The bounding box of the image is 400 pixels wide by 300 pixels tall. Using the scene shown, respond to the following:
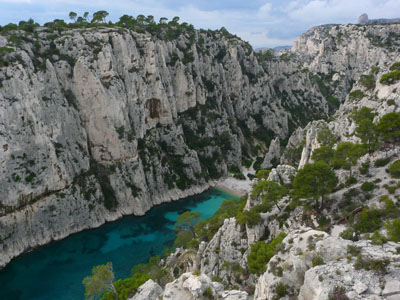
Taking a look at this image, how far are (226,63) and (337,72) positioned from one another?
68.3m

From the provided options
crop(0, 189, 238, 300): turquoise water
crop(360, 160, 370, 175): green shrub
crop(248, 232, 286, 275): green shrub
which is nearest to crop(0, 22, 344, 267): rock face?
crop(0, 189, 238, 300): turquoise water

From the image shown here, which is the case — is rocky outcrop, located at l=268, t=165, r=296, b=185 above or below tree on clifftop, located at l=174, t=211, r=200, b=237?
above

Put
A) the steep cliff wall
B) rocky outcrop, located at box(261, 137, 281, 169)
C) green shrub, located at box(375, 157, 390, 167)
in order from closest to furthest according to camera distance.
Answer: green shrub, located at box(375, 157, 390, 167) → the steep cliff wall → rocky outcrop, located at box(261, 137, 281, 169)

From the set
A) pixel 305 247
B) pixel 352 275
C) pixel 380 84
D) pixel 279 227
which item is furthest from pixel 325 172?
pixel 380 84

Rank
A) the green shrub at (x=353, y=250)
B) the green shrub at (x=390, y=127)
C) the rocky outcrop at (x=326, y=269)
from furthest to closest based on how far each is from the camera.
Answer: the green shrub at (x=390, y=127), the green shrub at (x=353, y=250), the rocky outcrop at (x=326, y=269)

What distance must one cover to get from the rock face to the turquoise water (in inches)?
92.8

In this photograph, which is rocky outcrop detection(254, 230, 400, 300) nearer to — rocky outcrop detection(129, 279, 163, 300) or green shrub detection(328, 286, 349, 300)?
green shrub detection(328, 286, 349, 300)

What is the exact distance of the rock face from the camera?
166 feet

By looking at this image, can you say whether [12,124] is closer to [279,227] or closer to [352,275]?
[279,227]

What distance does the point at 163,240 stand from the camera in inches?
2126

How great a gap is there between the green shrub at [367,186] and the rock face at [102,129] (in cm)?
4767

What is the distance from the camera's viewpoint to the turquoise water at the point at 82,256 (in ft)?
136

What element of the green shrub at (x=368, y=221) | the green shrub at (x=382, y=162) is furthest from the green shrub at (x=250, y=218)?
the green shrub at (x=382, y=162)

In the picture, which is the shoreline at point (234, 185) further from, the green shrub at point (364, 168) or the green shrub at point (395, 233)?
the green shrub at point (395, 233)
